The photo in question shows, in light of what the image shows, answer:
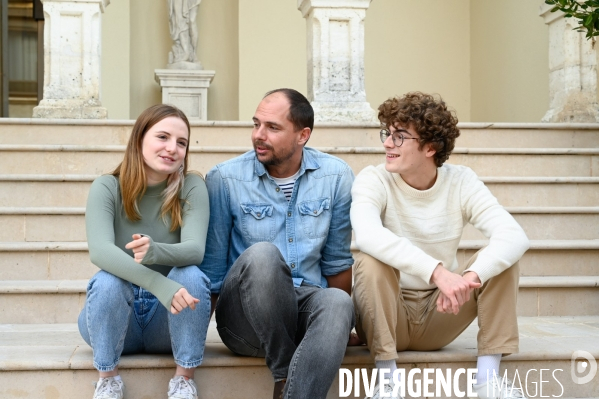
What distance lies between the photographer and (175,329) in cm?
206

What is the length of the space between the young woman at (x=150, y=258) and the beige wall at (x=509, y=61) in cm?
471

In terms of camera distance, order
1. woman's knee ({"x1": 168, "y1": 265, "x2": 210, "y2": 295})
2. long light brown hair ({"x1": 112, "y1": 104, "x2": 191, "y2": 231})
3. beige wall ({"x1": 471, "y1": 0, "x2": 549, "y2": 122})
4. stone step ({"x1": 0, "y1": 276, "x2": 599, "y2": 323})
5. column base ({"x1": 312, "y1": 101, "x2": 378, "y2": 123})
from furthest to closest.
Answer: beige wall ({"x1": 471, "y1": 0, "x2": 549, "y2": 122}) → column base ({"x1": 312, "y1": 101, "x2": 378, "y2": 123}) → stone step ({"x1": 0, "y1": 276, "x2": 599, "y2": 323}) → long light brown hair ({"x1": 112, "y1": 104, "x2": 191, "y2": 231}) → woman's knee ({"x1": 168, "y1": 265, "x2": 210, "y2": 295})

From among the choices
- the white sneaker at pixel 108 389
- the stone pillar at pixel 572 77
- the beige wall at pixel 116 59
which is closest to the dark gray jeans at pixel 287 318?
the white sneaker at pixel 108 389

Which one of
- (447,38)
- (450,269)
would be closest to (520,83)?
(447,38)

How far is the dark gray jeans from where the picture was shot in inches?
76.0

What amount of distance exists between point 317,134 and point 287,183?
2102mm

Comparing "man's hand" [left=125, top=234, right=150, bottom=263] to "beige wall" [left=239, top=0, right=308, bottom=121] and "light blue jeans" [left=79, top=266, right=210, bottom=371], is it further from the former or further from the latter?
"beige wall" [left=239, top=0, right=308, bottom=121]

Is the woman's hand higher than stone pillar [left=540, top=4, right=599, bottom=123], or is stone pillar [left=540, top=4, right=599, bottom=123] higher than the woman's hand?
stone pillar [left=540, top=4, right=599, bottom=123]

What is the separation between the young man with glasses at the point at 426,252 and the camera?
2.08 meters

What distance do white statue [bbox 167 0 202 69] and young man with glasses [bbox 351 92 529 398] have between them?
17.8 feet

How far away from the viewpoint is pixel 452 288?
2.01 metres

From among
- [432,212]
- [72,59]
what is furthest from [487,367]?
[72,59]

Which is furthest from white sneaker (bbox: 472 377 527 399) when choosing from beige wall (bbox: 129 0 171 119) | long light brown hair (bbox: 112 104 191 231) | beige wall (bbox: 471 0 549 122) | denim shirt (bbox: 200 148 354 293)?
beige wall (bbox: 129 0 171 119)

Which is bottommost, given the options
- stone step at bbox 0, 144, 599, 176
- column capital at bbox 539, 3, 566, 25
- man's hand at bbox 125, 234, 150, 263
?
man's hand at bbox 125, 234, 150, 263
